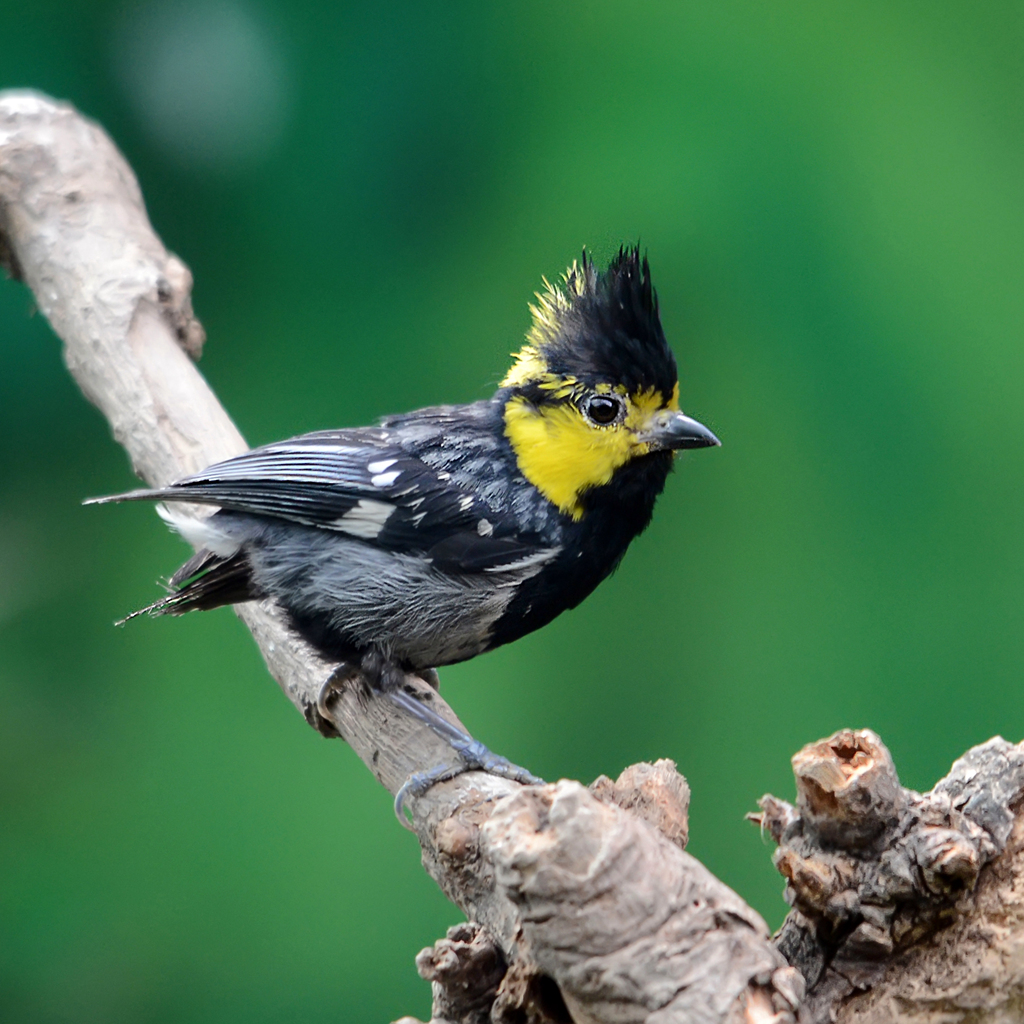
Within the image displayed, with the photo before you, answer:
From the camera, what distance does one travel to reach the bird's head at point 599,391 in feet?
5.43

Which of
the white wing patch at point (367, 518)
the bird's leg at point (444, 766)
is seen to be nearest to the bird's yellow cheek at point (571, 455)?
the white wing patch at point (367, 518)

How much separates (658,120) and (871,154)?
47 centimetres

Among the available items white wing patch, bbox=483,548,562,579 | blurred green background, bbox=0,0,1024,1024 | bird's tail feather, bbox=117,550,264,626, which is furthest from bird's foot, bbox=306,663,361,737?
blurred green background, bbox=0,0,1024,1024

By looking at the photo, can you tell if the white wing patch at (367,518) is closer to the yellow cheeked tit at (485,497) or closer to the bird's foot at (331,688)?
the yellow cheeked tit at (485,497)

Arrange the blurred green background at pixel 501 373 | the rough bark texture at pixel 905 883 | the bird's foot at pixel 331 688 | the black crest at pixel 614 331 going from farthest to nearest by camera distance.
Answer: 1. the blurred green background at pixel 501 373
2. the bird's foot at pixel 331 688
3. the black crest at pixel 614 331
4. the rough bark texture at pixel 905 883

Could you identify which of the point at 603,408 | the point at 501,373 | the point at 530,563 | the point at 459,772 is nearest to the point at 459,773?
the point at 459,772

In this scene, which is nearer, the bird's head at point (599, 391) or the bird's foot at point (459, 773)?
the bird's foot at point (459, 773)

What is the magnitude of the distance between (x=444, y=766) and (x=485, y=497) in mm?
404

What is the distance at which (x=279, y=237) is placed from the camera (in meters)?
2.80

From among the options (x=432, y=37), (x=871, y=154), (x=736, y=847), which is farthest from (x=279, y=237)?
(x=736, y=847)

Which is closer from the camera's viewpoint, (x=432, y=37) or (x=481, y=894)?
(x=481, y=894)

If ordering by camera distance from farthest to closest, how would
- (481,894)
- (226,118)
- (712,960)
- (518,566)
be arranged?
(226,118)
(518,566)
(481,894)
(712,960)

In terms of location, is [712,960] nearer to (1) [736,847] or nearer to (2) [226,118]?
(1) [736,847]

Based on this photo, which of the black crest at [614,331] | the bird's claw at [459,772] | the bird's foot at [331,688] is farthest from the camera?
the bird's foot at [331,688]
